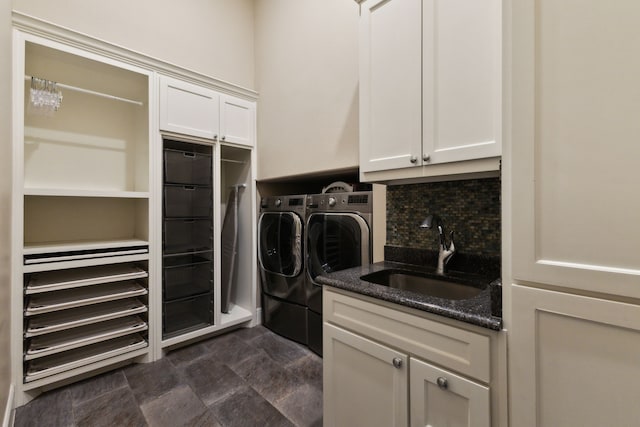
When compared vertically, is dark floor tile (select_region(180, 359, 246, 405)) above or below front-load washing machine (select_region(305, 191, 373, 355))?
below

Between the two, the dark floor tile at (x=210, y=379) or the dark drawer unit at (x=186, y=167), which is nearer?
the dark floor tile at (x=210, y=379)

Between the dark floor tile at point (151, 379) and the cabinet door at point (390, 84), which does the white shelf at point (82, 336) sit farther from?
the cabinet door at point (390, 84)

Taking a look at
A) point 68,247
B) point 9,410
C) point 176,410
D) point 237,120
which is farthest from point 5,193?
point 237,120

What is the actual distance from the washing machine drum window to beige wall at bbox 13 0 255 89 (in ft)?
5.79

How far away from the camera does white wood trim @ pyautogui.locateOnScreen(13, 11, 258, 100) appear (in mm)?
1702

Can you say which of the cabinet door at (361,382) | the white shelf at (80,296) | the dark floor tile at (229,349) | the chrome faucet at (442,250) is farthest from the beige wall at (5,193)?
Result: the chrome faucet at (442,250)

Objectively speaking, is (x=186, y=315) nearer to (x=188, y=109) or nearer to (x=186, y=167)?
(x=186, y=167)

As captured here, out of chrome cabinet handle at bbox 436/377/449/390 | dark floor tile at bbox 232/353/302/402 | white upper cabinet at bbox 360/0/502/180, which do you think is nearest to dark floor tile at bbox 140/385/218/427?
dark floor tile at bbox 232/353/302/402

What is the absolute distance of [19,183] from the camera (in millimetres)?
1683

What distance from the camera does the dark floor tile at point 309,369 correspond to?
1942 mm

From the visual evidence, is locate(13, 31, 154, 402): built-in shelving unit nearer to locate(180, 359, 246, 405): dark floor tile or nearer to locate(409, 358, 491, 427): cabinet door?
locate(180, 359, 246, 405): dark floor tile

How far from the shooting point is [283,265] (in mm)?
2535

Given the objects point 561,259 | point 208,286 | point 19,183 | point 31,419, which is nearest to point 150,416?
point 31,419

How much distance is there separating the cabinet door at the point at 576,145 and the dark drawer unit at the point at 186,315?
7.96 ft
